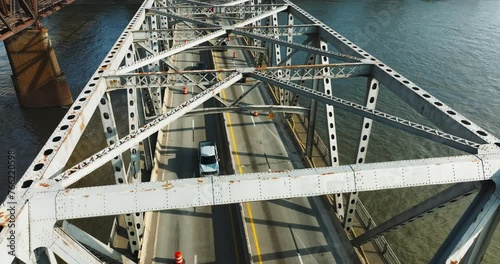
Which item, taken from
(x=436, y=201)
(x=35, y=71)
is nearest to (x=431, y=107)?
(x=436, y=201)

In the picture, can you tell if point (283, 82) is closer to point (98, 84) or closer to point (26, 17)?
point (98, 84)

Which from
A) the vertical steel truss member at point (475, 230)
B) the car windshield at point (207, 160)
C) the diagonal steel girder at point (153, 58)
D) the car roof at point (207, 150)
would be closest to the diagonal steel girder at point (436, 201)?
the vertical steel truss member at point (475, 230)

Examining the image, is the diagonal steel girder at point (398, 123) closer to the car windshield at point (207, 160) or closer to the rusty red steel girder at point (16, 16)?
the car windshield at point (207, 160)

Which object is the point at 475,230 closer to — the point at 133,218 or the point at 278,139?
the point at 133,218

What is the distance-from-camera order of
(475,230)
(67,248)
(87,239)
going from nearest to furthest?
(67,248), (475,230), (87,239)

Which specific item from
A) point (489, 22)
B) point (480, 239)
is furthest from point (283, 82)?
point (489, 22)

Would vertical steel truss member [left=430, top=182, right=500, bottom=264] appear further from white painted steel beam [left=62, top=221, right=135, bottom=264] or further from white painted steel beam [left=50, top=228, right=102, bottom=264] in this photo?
white painted steel beam [left=62, top=221, right=135, bottom=264]
